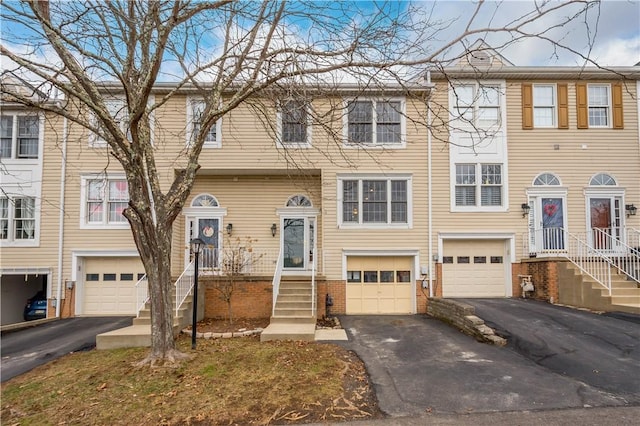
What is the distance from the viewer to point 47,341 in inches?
391

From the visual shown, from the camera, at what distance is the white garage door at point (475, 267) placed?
13.3 meters

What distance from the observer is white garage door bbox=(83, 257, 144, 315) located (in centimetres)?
1345

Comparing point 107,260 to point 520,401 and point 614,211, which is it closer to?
point 520,401

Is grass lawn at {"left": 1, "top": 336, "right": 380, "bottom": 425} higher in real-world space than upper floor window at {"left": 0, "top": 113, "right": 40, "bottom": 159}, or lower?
lower

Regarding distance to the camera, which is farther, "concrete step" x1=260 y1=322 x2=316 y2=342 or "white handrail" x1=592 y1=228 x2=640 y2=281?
"white handrail" x1=592 y1=228 x2=640 y2=281

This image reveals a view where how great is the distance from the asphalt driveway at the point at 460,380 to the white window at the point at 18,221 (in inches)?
466

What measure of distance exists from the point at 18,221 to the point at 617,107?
837 inches

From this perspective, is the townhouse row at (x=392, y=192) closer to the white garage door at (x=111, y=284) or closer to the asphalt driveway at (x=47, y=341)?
the white garage door at (x=111, y=284)

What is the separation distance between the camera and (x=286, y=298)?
11.2 m

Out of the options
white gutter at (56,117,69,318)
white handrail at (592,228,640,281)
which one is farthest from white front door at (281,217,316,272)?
white handrail at (592,228,640,281)

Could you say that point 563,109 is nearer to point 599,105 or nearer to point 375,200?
point 599,105

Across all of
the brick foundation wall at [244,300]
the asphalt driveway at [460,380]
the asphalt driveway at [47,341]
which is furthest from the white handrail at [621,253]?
the asphalt driveway at [47,341]

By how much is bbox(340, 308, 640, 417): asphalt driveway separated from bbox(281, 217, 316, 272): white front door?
191 inches

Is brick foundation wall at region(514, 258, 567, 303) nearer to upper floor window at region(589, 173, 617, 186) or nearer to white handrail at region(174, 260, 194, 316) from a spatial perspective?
upper floor window at region(589, 173, 617, 186)
